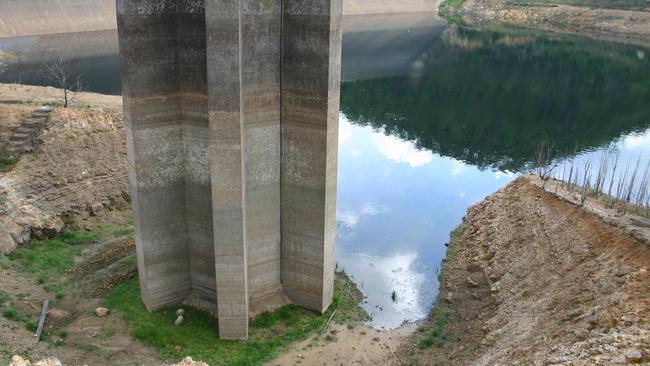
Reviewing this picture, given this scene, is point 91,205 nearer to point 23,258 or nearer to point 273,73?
point 23,258

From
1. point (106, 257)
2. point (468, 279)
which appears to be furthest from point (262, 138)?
point (468, 279)

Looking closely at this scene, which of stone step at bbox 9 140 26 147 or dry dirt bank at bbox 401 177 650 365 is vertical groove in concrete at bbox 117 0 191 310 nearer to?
dry dirt bank at bbox 401 177 650 365

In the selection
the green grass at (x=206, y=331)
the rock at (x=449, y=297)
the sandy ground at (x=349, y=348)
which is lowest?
the rock at (x=449, y=297)

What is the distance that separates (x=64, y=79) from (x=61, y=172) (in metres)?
6.06

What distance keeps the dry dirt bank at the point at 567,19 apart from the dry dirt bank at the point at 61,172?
276 feet

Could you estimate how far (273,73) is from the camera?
778 inches

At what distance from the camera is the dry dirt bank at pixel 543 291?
49.3 feet

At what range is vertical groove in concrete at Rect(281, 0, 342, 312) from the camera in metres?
19.3

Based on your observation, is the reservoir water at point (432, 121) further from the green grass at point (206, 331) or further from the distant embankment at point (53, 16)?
the green grass at point (206, 331)

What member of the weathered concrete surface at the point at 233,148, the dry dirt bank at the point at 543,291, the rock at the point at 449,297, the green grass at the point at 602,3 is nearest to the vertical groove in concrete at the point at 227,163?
the weathered concrete surface at the point at 233,148

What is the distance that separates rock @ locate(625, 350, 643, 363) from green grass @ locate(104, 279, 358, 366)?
418 inches

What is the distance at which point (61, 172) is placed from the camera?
91.4ft

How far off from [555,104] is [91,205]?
47634mm

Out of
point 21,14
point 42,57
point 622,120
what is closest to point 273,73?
point 622,120
